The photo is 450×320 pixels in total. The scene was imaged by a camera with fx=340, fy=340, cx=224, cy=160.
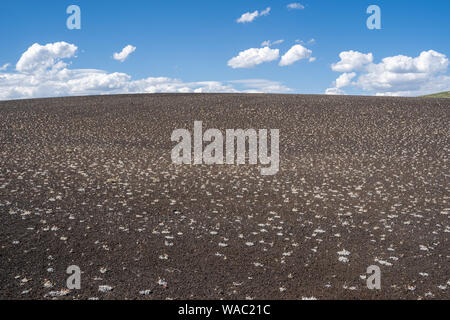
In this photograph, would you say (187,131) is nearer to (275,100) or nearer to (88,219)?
(275,100)

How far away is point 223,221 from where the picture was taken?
1128cm

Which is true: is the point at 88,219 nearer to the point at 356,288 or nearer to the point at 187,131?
the point at 356,288

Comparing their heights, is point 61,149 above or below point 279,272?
above

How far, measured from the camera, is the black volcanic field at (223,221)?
24.8ft

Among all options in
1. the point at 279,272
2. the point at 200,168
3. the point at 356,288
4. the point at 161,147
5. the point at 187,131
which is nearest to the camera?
the point at 356,288

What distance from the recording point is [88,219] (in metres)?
11.1

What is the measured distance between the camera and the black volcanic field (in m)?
7.57

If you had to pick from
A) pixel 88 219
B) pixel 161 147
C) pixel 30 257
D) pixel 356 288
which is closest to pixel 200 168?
pixel 161 147

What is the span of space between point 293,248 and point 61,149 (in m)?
19.6

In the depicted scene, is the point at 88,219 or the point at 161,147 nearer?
the point at 88,219

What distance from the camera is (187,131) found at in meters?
30.2
